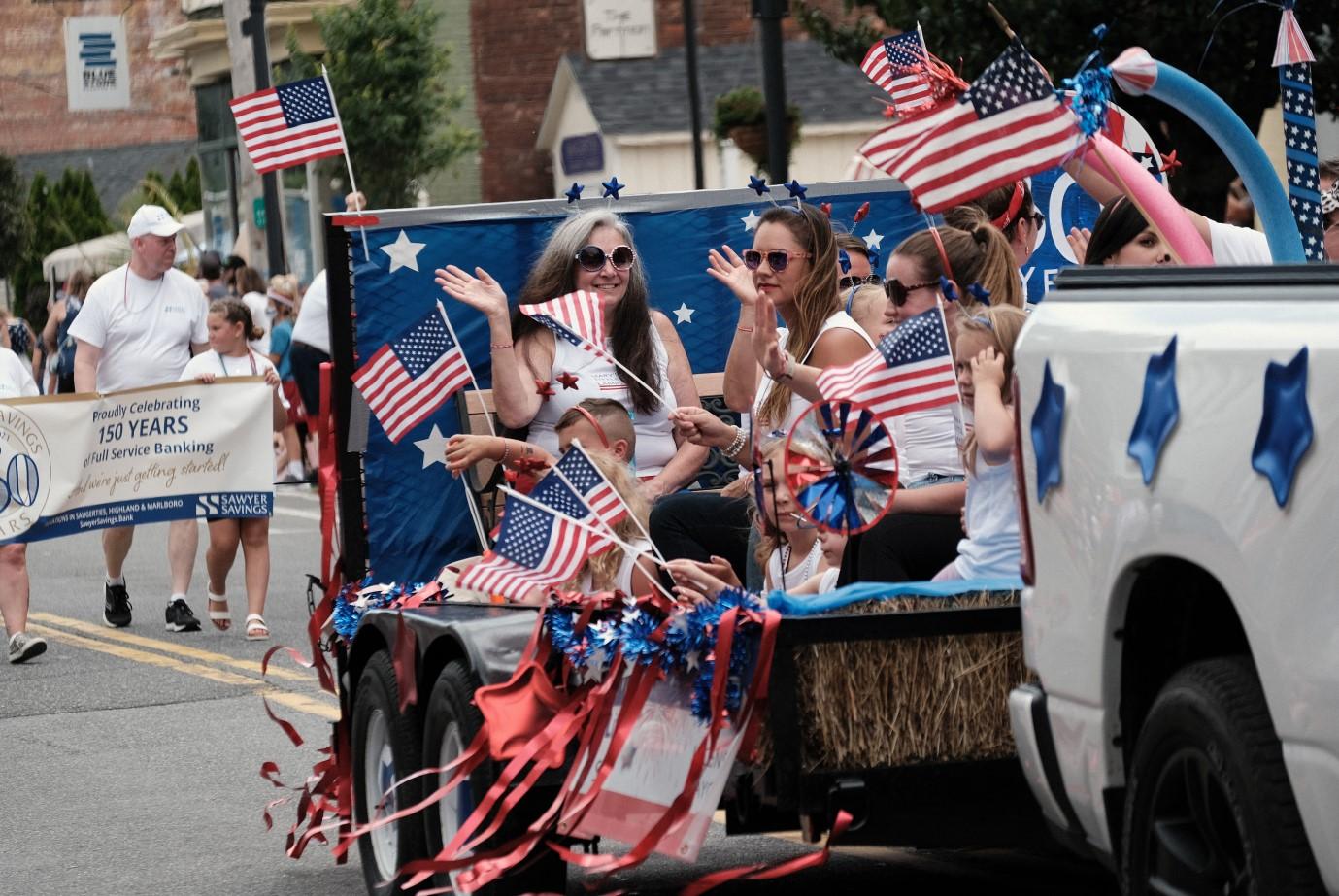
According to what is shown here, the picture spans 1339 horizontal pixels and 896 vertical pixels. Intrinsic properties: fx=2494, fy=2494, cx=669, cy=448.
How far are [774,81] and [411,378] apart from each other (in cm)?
815

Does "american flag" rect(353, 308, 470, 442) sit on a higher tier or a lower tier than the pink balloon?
lower

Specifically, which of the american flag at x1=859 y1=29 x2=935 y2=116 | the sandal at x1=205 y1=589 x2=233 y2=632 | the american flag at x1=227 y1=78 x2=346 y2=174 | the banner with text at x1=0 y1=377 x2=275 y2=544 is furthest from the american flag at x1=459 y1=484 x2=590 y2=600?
the sandal at x1=205 y1=589 x2=233 y2=632

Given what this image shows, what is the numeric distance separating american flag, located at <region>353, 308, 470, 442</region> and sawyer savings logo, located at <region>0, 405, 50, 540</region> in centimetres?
597

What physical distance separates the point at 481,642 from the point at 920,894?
1757mm

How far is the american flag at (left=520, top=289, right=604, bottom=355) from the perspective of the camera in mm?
7152

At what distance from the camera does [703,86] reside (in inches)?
1623

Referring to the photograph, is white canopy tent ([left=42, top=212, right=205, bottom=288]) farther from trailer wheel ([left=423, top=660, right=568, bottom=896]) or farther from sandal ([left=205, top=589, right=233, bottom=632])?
trailer wheel ([left=423, top=660, right=568, bottom=896])

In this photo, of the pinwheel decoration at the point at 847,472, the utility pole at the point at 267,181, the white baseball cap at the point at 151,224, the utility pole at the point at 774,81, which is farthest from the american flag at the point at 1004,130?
the utility pole at the point at 267,181

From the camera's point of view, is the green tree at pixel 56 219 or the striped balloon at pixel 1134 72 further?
the green tree at pixel 56 219

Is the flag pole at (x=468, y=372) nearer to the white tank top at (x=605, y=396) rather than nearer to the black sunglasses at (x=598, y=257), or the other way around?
the white tank top at (x=605, y=396)

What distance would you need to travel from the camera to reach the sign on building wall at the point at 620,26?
3509 centimetres

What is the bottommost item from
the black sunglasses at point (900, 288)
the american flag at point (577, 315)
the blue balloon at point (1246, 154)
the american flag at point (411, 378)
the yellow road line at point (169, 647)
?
the yellow road line at point (169, 647)

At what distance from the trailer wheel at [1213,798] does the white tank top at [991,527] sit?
1.41 metres

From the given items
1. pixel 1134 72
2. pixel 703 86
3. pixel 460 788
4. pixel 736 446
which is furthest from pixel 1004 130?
pixel 703 86
